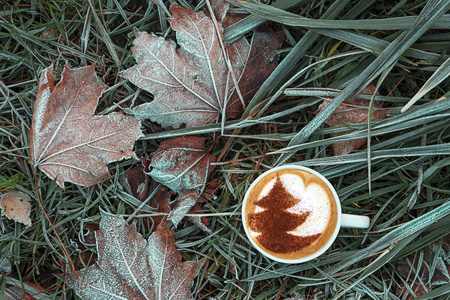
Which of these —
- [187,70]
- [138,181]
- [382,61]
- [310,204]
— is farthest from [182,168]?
[382,61]

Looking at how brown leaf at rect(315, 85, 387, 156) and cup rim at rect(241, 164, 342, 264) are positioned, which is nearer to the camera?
cup rim at rect(241, 164, 342, 264)

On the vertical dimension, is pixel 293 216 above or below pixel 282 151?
Result: below

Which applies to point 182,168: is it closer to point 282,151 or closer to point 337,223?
point 282,151

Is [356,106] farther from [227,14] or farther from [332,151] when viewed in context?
[227,14]

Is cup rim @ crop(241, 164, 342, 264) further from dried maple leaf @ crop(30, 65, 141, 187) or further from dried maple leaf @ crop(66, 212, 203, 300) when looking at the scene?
dried maple leaf @ crop(30, 65, 141, 187)

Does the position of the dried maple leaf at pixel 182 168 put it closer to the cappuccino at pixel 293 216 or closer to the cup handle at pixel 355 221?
the cappuccino at pixel 293 216

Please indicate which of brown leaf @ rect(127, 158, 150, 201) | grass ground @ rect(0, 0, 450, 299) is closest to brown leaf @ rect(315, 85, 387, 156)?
grass ground @ rect(0, 0, 450, 299)
